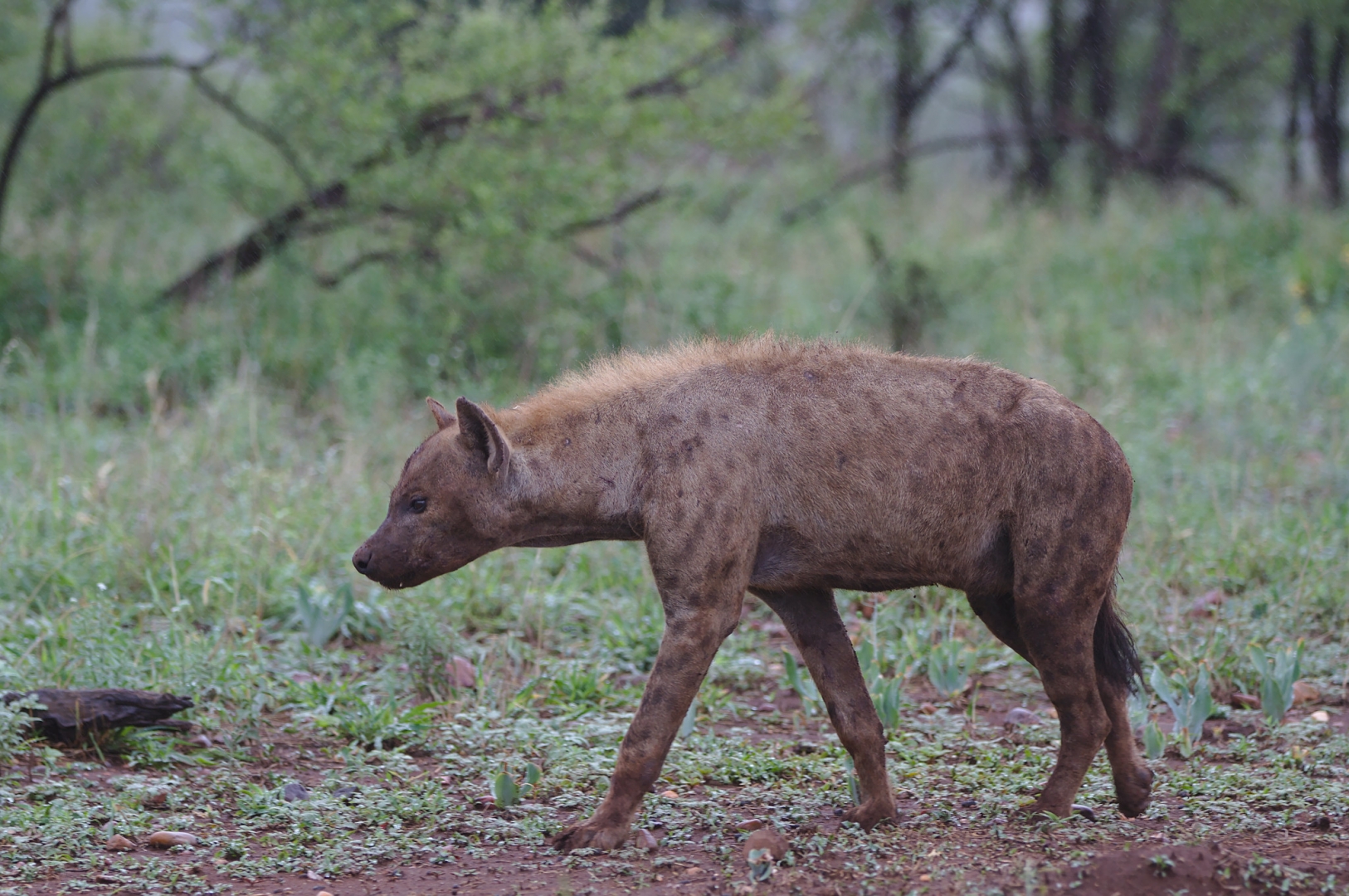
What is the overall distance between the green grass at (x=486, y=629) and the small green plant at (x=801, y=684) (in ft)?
0.18

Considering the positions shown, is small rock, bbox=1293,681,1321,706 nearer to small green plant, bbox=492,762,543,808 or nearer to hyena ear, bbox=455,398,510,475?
small green plant, bbox=492,762,543,808

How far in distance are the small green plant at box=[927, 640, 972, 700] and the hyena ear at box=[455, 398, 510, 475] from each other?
2.15m

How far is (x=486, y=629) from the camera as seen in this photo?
21.0ft

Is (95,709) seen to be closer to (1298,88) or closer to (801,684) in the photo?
(801,684)

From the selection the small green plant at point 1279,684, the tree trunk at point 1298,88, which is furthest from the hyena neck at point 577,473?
the tree trunk at point 1298,88

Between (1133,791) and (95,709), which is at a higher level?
(95,709)

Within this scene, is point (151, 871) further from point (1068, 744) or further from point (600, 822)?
point (1068, 744)

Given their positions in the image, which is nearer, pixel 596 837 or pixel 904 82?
pixel 596 837

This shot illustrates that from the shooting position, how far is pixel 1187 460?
325 inches

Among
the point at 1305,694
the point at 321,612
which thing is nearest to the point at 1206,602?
the point at 1305,694

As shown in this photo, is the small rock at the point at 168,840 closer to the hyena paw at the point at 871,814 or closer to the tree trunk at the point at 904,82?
the hyena paw at the point at 871,814

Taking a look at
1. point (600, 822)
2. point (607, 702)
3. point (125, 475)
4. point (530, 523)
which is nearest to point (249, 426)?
point (125, 475)

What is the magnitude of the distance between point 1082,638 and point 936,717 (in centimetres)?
147

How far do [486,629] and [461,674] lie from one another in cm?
68
